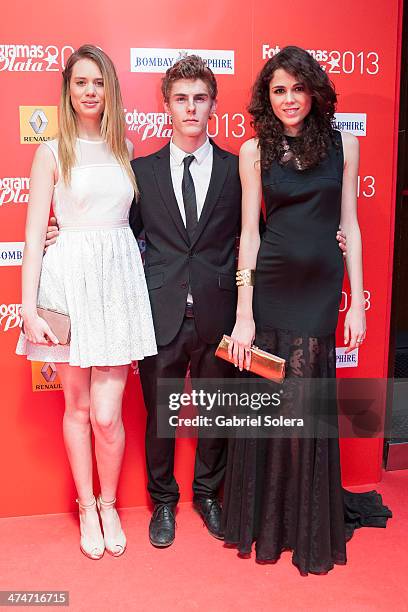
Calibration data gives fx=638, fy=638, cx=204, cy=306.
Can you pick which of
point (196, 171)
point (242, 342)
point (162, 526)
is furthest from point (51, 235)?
point (162, 526)

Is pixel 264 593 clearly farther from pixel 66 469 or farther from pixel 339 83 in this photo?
pixel 339 83

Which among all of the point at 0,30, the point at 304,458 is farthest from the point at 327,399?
the point at 0,30

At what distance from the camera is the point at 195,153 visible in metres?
2.54

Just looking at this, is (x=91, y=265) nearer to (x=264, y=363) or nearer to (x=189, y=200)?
(x=189, y=200)

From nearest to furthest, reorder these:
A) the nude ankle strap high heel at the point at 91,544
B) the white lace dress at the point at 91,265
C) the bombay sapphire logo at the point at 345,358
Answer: the white lace dress at the point at 91,265 → the nude ankle strap high heel at the point at 91,544 → the bombay sapphire logo at the point at 345,358

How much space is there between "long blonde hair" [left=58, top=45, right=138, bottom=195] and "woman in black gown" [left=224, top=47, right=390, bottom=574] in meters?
0.48

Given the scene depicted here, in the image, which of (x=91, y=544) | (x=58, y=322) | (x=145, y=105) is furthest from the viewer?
(x=145, y=105)

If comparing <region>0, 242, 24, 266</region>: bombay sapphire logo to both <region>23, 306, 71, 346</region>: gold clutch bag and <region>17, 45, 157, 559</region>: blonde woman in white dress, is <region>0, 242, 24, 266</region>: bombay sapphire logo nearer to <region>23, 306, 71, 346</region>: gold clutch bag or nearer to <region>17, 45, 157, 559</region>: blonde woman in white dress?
<region>17, 45, 157, 559</region>: blonde woman in white dress

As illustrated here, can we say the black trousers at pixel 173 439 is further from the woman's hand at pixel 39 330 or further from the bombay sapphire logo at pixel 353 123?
the bombay sapphire logo at pixel 353 123

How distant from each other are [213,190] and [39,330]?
856 millimetres

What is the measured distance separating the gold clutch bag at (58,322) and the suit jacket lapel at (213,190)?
0.58 meters

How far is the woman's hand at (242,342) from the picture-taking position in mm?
2406

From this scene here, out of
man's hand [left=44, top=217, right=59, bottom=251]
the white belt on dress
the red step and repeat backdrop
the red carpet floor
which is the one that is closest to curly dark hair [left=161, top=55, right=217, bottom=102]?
the red step and repeat backdrop

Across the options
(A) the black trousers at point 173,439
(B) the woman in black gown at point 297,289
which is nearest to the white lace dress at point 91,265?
(A) the black trousers at point 173,439
